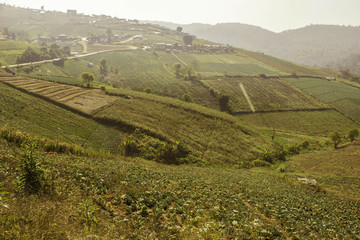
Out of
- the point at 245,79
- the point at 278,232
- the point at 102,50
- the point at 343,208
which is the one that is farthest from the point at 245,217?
the point at 102,50

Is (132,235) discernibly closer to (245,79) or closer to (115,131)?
(115,131)

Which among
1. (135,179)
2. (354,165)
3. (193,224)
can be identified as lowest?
(354,165)

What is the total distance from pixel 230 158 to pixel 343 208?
30.0 meters

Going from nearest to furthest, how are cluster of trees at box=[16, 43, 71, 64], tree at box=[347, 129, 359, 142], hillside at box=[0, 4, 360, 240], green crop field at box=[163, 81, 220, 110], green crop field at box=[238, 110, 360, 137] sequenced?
hillside at box=[0, 4, 360, 240], tree at box=[347, 129, 359, 142], green crop field at box=[238, 110, 360, 137], green crop field at box=[163, 81, 220, 110], cluster of trees at box=[16, 43, 71, 64]

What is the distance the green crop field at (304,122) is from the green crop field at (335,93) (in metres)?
12.2

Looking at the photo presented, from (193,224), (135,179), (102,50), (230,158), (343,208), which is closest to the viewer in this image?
(193,224)

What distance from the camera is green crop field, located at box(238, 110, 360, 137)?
84825mm

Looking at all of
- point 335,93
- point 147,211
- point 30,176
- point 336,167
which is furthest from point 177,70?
point 30,176

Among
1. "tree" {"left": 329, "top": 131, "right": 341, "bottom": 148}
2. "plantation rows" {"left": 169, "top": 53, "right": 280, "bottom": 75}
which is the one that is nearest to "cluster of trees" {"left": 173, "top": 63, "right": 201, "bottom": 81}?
"plantation rows" {"left": 169, "top": 53, "right": 280, "bottom": 75}

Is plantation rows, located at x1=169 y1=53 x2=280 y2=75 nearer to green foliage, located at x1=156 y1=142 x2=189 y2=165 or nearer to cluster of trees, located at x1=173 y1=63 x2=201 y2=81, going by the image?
cluster of trees, located at x1=173 y1=63 x2=201 y2=81

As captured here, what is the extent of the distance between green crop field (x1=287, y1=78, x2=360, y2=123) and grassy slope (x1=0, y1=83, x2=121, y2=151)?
123111 mm

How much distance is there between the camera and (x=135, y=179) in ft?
77.2

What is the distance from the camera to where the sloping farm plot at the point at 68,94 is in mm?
64750

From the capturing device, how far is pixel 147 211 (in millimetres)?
16281
